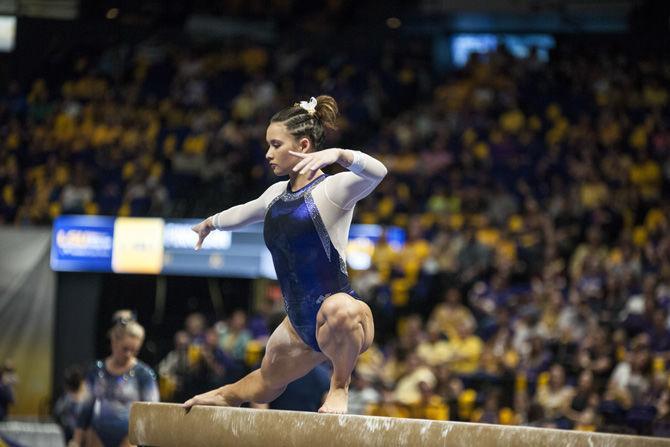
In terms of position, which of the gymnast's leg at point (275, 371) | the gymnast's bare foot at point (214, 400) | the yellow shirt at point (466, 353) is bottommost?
the yellow shirt at point (466, 353)

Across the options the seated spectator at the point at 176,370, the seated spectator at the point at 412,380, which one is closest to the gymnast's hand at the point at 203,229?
the seated spectator at the point at 412,380

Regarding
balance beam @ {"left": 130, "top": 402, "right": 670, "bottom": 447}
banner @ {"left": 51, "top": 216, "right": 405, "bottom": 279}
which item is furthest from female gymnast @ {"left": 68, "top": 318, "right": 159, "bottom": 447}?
banner @ {"left": 51, "top": 216, "right": 405, "bottom": 279}

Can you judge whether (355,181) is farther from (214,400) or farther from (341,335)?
(214,400)

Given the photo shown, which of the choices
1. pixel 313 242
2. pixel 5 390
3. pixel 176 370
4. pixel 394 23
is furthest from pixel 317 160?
pixel 394 23

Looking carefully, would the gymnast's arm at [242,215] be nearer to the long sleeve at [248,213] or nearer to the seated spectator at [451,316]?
the long sleeve at [248,213]

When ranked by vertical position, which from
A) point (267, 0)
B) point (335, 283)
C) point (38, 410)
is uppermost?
point (335, 283)

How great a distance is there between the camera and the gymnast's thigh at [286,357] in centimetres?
460

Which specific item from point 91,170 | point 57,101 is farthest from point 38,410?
point 57,101

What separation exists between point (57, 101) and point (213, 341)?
25.7 feet

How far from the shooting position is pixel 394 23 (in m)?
18.9

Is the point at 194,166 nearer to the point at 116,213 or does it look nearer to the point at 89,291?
the point at 116,213

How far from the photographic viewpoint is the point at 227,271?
14430mm

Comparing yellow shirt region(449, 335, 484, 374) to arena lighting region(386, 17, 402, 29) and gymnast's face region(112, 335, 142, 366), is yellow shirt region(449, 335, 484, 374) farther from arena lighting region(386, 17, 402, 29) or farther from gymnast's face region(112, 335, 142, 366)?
arena lighting region(386, 17, 402, 29)

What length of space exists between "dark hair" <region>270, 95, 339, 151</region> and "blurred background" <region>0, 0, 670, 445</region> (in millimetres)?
2587
